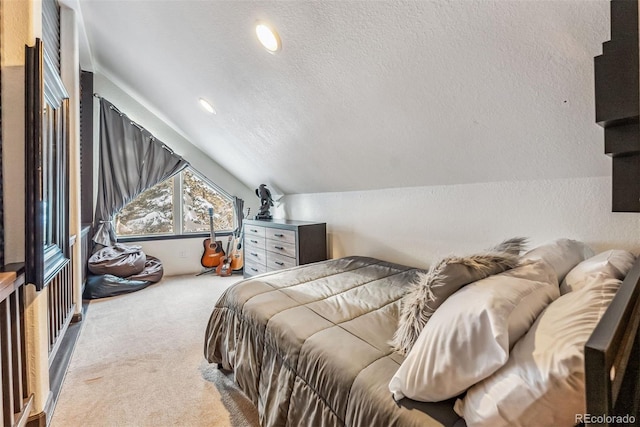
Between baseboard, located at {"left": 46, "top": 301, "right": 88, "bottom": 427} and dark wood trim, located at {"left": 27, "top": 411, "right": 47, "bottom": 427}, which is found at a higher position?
dark wood trim, located at {"left": 27, "top": 411, "right": 47, "bottom": 427}

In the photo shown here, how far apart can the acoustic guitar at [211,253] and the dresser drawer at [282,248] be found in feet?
4.41

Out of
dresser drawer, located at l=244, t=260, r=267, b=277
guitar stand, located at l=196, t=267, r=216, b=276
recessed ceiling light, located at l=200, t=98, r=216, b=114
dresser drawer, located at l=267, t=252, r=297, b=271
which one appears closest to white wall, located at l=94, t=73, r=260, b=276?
guitar stand, located at l=196, t=267, r=216, b=276

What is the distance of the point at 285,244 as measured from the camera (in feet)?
10.7

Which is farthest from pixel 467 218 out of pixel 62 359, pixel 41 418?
pixel 62 359

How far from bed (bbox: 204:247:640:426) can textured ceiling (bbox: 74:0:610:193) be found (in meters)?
0.83

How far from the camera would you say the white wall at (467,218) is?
1.58 metres

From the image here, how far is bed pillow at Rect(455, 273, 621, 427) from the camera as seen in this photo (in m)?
0.61

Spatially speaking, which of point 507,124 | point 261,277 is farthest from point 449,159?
point 261,277

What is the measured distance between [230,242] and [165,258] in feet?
3.04

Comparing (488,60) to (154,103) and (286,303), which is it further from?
(154,103)

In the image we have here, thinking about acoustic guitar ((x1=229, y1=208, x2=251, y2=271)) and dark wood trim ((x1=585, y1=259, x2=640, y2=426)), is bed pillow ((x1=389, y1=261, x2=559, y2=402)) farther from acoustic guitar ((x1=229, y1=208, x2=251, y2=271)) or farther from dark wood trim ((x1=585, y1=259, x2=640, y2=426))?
acoustic guitar ((x1=229, y1=208, x2=251, y2=271))

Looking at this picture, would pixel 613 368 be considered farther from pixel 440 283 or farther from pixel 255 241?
pixel 255 241

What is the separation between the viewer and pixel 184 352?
7.22 feet

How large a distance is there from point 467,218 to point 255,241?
2535mm
